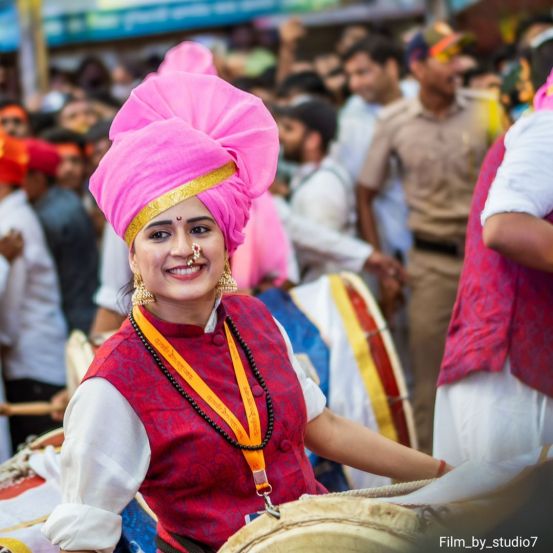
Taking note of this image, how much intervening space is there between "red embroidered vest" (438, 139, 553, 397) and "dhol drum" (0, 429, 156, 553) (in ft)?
3.30

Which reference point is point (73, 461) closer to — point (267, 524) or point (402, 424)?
point (267, 524)

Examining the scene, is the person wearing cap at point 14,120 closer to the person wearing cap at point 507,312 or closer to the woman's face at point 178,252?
the person wearing cap at point 507,312

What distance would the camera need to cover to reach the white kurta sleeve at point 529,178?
303 cm

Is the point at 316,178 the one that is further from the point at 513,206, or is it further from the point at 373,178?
the point at 513,206

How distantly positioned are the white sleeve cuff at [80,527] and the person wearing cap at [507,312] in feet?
4.00

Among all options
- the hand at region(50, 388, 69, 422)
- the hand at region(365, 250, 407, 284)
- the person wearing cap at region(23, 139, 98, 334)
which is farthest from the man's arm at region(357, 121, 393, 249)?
the hand at region(50, 388, 69, 422)

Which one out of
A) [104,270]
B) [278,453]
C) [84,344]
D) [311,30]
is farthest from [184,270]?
[311,30]

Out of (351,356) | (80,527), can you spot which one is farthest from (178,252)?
(351,356)

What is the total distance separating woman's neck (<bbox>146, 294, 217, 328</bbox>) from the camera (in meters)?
2.73

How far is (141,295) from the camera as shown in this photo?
2.72 metres

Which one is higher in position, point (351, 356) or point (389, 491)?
point (389, 491)

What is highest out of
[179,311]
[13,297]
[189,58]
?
[189,58]

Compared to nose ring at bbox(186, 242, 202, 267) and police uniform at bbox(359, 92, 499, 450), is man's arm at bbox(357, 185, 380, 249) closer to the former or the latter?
police uniform at bbox(359, 92, 499, 450)

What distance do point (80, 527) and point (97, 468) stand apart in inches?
5.1
